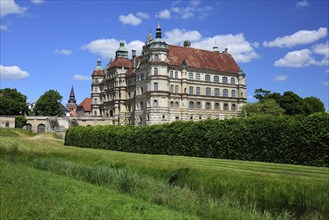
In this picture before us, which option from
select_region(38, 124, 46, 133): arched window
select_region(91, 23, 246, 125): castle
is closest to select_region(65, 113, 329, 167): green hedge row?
select_region(91, 23, 246, 125): castle

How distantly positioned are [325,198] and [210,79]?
234 feet

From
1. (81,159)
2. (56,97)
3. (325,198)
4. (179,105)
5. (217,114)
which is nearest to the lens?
(325,198)

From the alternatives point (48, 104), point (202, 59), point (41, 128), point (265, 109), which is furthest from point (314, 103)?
point (48, 104)

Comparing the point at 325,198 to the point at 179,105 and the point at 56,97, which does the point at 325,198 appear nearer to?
the point at 179,105

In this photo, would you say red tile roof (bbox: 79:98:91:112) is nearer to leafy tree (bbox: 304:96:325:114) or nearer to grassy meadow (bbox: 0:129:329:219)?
leafy tree (bbox: 304:96:325:114)

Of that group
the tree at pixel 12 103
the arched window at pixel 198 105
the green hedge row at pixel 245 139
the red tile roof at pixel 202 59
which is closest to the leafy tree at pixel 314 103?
the red tile roof at pixel 202 59

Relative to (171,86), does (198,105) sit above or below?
below

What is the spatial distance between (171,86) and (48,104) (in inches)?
1693

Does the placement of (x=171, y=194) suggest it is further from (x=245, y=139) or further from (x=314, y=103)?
(x=314, y=103)

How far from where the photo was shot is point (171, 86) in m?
77.6

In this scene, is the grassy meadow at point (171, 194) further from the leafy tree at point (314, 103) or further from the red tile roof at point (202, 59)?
the leafy tree at point (314, 103)

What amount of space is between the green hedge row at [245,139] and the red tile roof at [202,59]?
133 feet

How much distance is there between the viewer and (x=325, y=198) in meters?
13.9

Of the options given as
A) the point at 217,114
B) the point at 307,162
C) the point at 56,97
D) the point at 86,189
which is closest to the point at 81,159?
the point at 86,189
